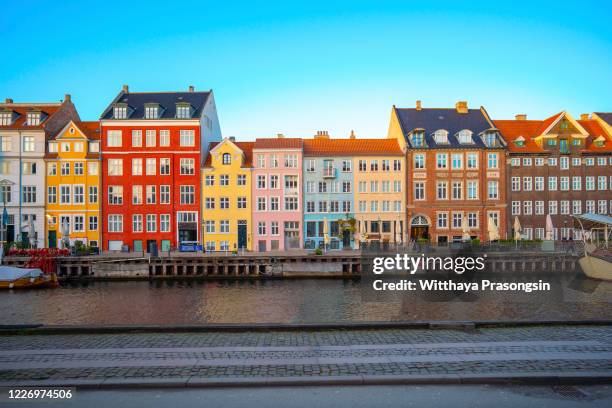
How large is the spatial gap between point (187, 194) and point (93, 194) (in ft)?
35.1

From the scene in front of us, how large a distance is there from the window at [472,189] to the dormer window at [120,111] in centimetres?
4004

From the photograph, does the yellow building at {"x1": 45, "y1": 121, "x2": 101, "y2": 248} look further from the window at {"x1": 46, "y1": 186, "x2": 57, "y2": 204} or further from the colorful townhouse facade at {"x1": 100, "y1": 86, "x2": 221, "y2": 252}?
the colorful townhouse facade at {"x1": 100, "y1": 86, "x2": 221, "y2": 252}

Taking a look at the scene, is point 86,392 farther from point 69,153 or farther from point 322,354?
point 69,153

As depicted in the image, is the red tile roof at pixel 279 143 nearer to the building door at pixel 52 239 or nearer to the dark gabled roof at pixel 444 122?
the dark gabled roof at pixel 444 122

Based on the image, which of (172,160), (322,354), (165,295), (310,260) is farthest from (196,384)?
(172,160)

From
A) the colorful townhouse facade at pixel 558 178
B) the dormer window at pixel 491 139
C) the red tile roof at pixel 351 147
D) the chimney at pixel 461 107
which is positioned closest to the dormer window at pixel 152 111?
the red tile roof at pixel 351 147

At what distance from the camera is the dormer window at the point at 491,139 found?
5281cm

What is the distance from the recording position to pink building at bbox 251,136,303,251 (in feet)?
170

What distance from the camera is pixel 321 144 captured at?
54.5m

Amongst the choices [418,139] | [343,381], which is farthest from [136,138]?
[343,381]

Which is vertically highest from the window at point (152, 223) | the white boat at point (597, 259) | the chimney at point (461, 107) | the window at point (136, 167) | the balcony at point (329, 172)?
the chimney at point (461, 107)

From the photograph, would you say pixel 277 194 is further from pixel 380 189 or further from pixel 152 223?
pixel 152 223

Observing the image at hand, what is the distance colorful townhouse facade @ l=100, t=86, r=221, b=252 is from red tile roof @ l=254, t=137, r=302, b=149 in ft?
22.2

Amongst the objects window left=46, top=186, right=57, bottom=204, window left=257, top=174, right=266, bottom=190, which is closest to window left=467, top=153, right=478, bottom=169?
window left=257, top=174, right=266, bottom=190
